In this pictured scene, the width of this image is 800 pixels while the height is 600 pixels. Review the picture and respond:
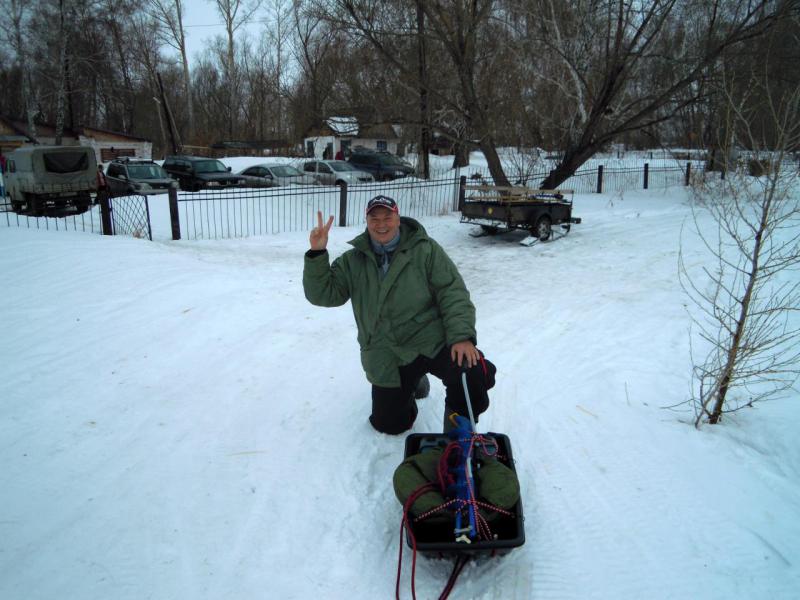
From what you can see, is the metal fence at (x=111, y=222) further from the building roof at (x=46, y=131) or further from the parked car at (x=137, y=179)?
the building roof at (x=46, y=131)

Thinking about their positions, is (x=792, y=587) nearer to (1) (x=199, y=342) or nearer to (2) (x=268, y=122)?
(1) (x=199, y=342)

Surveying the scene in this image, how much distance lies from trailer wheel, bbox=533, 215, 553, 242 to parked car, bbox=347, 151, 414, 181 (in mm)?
13566

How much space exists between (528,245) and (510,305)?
14.4ft

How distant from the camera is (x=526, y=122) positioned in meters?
18.5

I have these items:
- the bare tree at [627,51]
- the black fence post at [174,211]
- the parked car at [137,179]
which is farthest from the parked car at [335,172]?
the black fence post at [174,211]

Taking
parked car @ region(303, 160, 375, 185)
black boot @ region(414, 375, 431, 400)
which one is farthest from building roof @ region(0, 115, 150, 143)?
black boot @ region(414, 375, 431, 400)

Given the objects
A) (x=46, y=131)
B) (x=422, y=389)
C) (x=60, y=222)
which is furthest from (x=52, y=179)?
(x=46, y=131)

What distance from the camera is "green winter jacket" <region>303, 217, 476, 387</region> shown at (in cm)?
333

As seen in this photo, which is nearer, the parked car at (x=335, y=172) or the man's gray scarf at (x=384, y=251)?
the man's gray scarf at (x=384, y=251)

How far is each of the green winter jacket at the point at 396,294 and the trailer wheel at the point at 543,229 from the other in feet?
27.7

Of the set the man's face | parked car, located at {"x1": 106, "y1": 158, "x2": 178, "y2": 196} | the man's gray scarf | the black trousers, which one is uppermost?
parked car, located at {"x1": 106, "y1": 158, "x2": 178, "y2": 196}

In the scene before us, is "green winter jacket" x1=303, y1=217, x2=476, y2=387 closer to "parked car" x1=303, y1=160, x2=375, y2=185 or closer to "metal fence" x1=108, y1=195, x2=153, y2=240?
"metal fence" x1=108, y1=195, x2=153, y2=240

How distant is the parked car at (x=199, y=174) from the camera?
19859mm

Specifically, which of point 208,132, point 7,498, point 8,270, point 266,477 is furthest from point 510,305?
point 208,132
